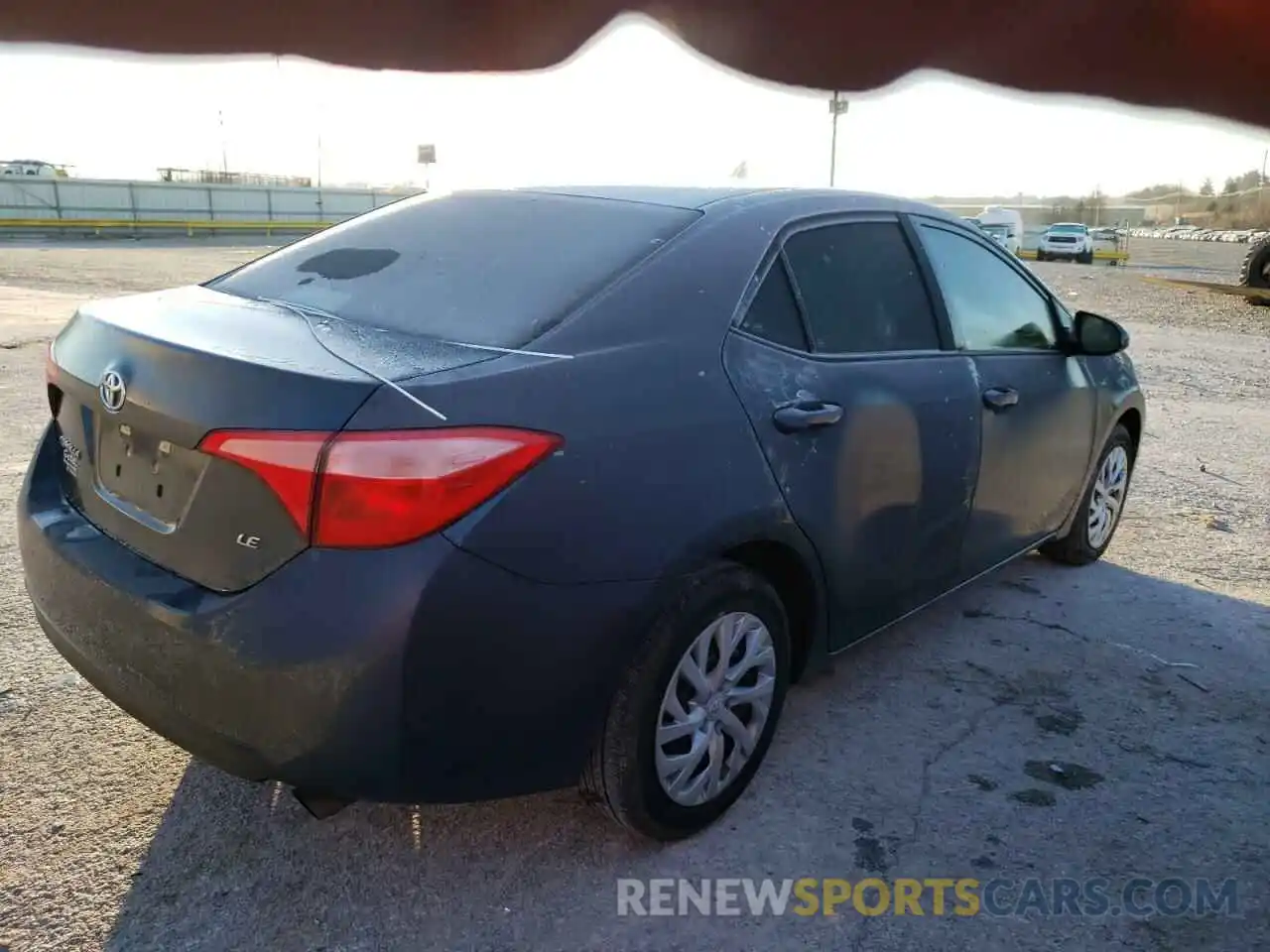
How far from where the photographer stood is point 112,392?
221cm

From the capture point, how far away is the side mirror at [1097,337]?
404 cm

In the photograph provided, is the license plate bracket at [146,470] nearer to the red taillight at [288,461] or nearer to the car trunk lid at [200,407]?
the car trunk lid at [200,407]

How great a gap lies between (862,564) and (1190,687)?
151cm

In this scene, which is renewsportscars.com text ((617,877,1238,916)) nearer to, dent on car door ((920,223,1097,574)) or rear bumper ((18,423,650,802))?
rear bumper ((18,423,650,802))

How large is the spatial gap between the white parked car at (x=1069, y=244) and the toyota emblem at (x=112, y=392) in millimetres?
39913

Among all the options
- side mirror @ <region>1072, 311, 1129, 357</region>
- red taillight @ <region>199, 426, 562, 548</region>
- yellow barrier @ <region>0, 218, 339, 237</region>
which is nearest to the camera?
red taillight @ <region>199, 426, 562, 548</region>

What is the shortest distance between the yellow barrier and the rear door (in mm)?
31564

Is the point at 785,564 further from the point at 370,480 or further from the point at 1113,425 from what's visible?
the point at 1113,425

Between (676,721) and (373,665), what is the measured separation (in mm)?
839

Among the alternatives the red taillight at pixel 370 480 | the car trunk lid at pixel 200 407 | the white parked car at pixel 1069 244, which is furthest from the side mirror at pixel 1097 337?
the white parked car at pixel 1069 244

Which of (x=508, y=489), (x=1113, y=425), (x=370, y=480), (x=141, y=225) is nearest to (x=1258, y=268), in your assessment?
(x=1113, y=425)

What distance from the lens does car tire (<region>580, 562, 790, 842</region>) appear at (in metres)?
2.26

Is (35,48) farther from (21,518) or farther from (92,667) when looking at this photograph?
(92,667)

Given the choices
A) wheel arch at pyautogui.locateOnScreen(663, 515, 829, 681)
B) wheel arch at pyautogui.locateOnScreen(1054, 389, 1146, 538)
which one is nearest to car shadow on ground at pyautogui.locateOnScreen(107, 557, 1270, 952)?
wheel arch at pyautogui.locateOnScreen(663, 515, 829, 681)
